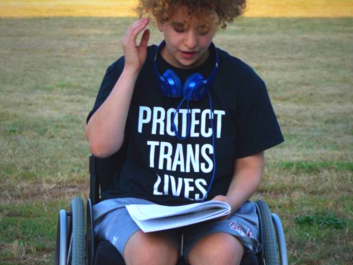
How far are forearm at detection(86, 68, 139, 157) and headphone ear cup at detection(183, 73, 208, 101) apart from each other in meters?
0.21

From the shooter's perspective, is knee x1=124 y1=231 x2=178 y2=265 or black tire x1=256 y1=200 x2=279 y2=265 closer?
knee x1=124 y1=231 x2=178 y2=265

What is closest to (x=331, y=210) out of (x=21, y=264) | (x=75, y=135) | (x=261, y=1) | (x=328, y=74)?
(x=21, y=264)

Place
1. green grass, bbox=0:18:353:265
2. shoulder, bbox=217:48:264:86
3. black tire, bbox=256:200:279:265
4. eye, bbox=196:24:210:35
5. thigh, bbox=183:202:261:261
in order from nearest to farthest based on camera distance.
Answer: thigh, bbox=183:202:261:261 → black tire, bbox=256:200:279:265 → eye, bbox=196:24:210:35 → shoulder, bbox=217:48:264:86 → green grass, bbox=0:18:353:265

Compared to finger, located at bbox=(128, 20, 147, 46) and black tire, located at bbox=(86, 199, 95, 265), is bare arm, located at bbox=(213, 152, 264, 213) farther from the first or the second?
finger, located at bbox=(128, 20, 147, 46)

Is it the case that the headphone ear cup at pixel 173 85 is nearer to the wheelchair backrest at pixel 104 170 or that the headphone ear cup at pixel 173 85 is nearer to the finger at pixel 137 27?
the finger at pixel 137 27

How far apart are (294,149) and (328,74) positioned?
641 centimetres

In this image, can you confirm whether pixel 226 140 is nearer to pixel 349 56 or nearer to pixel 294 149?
pixel 294 149

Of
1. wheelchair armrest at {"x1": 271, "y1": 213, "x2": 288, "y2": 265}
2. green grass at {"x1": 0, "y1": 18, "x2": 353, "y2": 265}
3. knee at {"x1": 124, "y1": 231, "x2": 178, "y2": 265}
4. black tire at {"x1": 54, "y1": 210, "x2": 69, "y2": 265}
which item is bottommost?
green grass at {"x1": 0, "y1": 18, "x2": 353, "y2": 265}

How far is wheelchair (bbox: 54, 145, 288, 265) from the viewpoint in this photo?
10.8ft

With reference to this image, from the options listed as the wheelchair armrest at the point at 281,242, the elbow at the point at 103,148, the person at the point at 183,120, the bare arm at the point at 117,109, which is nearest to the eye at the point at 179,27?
the person at the point at 183,120

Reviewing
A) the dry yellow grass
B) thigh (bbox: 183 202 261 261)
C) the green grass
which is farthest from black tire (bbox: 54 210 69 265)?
the dry yellow grass

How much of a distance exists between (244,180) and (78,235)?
71 centimetres

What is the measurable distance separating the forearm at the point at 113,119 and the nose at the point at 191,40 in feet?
0.77

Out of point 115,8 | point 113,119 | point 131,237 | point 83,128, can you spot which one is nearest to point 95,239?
point 131,237
